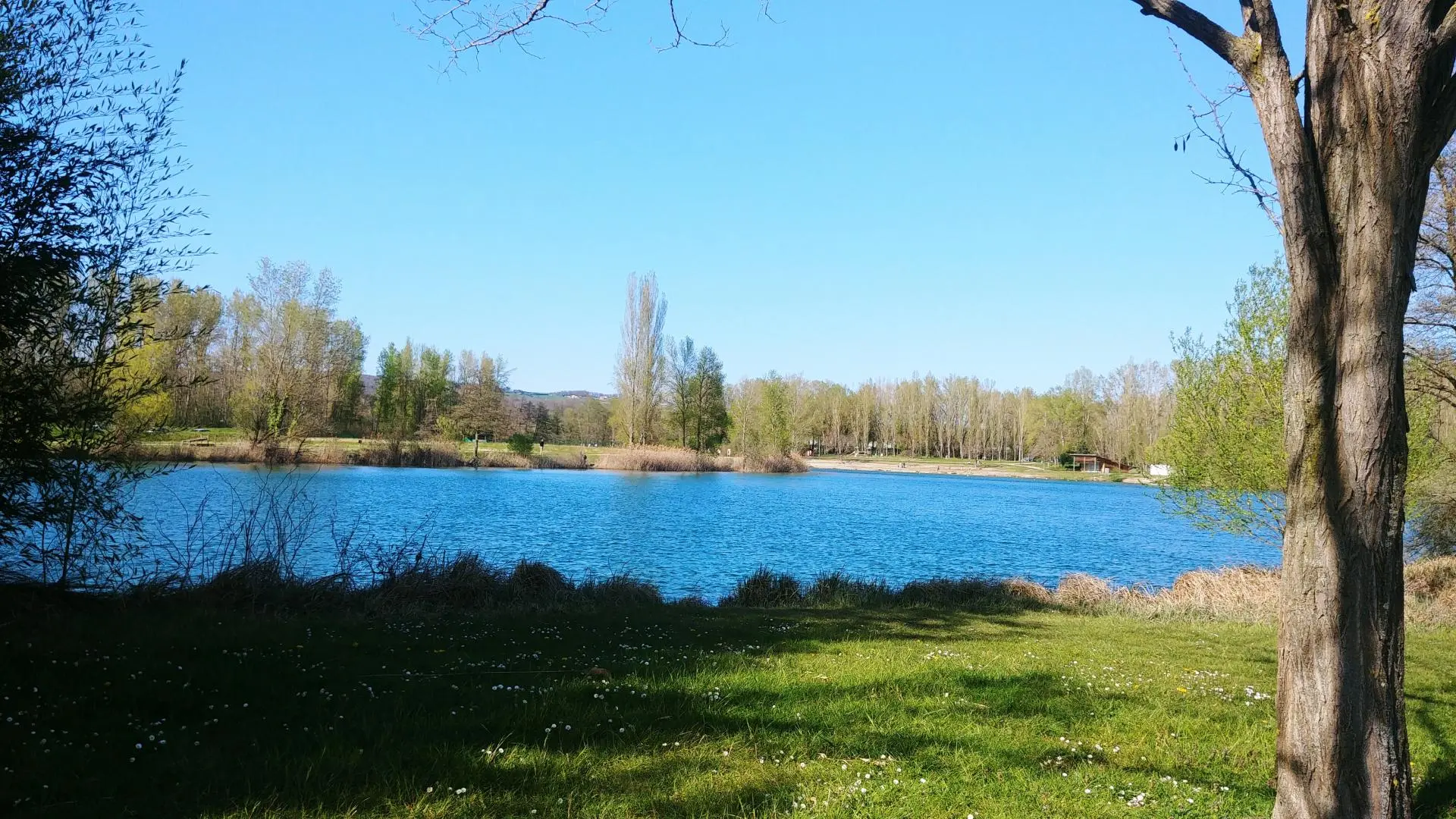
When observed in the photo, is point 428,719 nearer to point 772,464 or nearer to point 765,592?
point 765,592

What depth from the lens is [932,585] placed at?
53.5 ft

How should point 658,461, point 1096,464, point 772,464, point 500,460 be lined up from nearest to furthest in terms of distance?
point 500,460 → point 658,461 → point 772,464 → point 1096,464

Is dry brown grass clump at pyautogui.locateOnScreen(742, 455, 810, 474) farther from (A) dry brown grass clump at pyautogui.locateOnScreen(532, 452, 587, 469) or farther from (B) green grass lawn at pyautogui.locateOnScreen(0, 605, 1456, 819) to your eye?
(B) green grass lawn at pyautogui.locateOnScreen(0, 605, 1456, 819)

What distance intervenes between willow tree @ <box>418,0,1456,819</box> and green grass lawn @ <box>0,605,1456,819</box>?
0.76 meters

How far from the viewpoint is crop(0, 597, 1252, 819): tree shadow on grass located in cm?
399

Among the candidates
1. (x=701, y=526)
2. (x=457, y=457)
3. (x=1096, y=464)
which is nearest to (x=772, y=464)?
(x=457, y=457)

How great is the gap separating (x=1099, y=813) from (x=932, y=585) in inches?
495

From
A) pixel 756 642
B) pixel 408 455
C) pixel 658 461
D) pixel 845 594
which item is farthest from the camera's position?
pixel 658 461

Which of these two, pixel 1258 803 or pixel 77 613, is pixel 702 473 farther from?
pixel 1258 803

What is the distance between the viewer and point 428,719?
16.7 ft

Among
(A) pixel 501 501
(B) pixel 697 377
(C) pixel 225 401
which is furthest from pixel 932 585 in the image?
(B) pixel 697 377

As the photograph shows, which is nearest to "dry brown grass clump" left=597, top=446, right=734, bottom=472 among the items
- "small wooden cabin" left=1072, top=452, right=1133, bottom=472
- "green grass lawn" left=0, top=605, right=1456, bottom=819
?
"small wooden cabin" left=1072, top=452, right=1133, bottom=472

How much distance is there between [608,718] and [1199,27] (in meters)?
5.34

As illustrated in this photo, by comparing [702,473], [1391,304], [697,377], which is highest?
[697,377]
